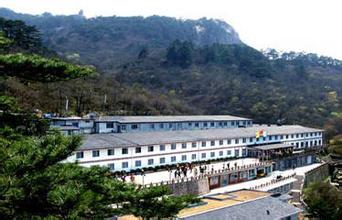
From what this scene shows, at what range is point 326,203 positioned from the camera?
106ft

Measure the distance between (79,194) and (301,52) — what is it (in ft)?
465

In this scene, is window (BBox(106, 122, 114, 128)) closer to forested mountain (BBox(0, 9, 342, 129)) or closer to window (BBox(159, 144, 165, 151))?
window (BBox(159, 144, 165, 151))

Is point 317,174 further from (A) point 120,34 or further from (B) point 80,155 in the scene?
(A) point 120,34

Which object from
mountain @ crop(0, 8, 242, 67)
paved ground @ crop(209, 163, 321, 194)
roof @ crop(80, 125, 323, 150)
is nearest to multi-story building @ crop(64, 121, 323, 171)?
roof @ crop(80, 125, 323, 150)

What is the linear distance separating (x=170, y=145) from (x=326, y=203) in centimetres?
1486

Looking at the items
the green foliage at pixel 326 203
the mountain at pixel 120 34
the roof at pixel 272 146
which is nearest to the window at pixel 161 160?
the green foliage at pixel 326 203

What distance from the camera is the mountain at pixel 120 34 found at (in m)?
143

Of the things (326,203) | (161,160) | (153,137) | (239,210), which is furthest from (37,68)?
(153,137)

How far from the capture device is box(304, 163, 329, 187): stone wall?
1756 inches

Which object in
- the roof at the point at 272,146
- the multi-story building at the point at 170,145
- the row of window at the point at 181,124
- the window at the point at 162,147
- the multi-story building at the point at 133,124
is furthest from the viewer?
the roof at the point at 272,146

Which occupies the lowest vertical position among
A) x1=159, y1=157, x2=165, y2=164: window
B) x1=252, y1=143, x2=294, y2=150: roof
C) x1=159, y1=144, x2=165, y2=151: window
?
x1=159, y1=157, x2=165, y2=164: window

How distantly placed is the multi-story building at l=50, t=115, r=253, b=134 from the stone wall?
43.4 feet

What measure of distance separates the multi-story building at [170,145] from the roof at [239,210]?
10.1m

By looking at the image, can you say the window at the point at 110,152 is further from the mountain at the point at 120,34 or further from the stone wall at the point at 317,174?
the mountain at the point at 120,34
